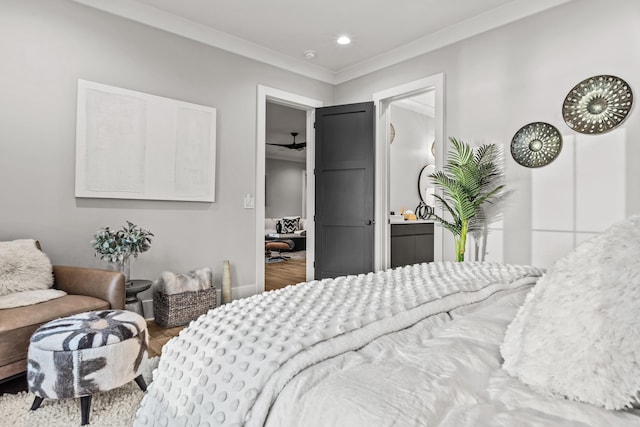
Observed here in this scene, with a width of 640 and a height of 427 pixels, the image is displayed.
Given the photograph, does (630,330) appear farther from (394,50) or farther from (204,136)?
(394,50)

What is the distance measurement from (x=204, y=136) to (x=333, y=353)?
3.20m

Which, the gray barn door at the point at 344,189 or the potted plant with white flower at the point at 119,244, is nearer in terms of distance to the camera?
the potted plant with white flower at the point at 119,244

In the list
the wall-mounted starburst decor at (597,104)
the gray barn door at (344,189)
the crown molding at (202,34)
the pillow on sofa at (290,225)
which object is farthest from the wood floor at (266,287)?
the wall-mounted starburst decor at (597,104)

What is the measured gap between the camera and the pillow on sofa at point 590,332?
548 millimetres

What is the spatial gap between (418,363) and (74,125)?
3151 mm

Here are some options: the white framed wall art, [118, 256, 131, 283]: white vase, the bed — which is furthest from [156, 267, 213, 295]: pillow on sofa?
the bed

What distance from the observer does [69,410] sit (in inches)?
66.6

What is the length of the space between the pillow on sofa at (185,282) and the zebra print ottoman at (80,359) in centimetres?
132

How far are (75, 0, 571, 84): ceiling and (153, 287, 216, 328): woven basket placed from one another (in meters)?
2.41

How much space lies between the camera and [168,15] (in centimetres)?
327

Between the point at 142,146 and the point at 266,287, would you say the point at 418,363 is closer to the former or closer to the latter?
the point at 142,146

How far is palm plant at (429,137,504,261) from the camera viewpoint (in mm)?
3133

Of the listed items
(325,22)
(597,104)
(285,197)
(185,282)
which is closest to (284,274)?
(185,282)

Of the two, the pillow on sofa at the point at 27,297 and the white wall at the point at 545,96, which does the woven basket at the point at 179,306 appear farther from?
the white wall at the point at 545,96
